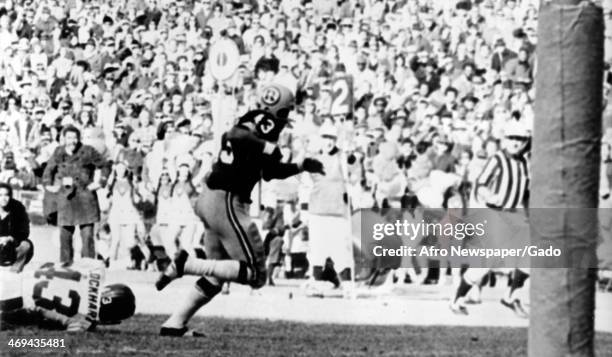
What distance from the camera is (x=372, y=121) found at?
18.5ft

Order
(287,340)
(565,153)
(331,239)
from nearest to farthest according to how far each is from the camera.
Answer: (565,153) → (287,340) → (331,239)

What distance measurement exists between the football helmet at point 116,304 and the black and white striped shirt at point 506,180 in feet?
6.60

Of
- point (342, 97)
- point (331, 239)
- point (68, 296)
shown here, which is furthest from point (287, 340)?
point (342, 97)

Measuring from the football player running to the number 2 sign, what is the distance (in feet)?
0.77

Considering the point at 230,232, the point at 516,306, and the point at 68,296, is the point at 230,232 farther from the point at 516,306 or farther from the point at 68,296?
the point at 516,306

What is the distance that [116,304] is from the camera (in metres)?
5.57

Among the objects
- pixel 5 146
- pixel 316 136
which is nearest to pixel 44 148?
pixel 5 146

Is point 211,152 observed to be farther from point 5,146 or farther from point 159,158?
point 5,146

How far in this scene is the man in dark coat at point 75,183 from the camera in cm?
564

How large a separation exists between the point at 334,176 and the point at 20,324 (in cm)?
190

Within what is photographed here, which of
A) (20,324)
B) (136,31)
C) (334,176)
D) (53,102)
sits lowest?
(20,324)

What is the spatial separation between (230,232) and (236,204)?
0.16m

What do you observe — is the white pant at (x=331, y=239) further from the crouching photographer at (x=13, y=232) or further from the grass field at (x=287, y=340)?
the crouching photographer at (x=13, y=232)

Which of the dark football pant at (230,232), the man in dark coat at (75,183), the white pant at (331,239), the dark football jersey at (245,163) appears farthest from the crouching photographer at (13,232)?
the white pant at (331,239)
